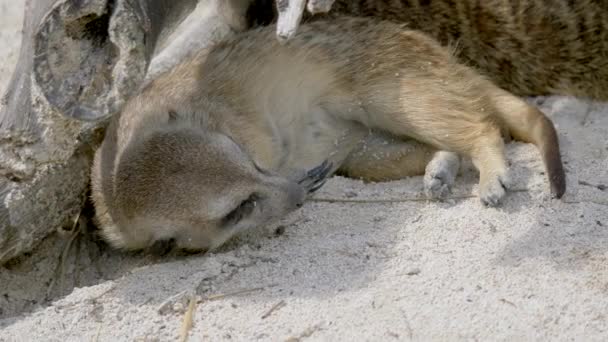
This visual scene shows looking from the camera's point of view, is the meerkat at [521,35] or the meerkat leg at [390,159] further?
the meerkat at [521,35]

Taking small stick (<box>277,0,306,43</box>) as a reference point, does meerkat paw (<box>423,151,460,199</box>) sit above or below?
below

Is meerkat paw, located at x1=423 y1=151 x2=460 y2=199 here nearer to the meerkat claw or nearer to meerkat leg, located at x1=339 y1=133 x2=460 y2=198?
meerkat leg, located at x1=339 y1=133 x2=460 y2=198

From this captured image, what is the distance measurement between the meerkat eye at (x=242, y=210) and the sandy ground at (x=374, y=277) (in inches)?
2.8

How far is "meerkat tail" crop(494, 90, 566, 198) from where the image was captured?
2152 millimetres

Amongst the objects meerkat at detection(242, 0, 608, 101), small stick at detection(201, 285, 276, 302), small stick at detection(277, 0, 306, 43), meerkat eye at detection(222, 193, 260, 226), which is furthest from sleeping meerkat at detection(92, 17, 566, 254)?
small stick at detection(277, 0, 306, 43)

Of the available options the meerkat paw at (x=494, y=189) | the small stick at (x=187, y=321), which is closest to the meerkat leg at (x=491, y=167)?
the meerkat paw at (x=494, y=189)

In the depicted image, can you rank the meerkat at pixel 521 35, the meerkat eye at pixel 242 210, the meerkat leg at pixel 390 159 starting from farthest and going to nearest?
the meerkat at pixel 521 35 → the meerkat leg at pixel 390 159 → the meerkat eye at pixel 242 210

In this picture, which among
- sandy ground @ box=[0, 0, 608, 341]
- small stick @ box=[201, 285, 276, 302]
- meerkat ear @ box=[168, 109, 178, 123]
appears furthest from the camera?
meerkat ear @ box=[168, 109, 178, 123]

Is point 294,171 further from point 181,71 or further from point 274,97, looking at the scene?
point 181,71

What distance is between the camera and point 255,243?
2.26 meters

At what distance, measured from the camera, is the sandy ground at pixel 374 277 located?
1.81 meters

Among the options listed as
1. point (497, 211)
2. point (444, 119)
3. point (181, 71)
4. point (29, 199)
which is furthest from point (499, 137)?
point (29, 199)

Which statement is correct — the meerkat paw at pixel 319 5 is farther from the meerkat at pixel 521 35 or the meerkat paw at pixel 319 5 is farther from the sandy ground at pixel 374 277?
the meerkat at pixel 521 35

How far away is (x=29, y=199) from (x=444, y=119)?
1.08m
